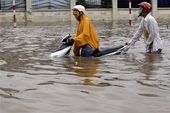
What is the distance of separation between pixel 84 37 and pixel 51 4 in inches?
852

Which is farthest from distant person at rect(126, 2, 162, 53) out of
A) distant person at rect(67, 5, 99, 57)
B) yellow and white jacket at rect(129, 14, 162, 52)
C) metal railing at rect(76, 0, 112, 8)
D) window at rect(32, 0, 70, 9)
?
metal railing at rect(76, 0, 112, 8)

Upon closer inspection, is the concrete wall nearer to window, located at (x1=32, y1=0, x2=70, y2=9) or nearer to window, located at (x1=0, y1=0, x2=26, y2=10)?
window, located at (x1=0, y1=0, x2=26, y2=10)

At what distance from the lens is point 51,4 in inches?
1254

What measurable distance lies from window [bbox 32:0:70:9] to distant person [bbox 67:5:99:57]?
2122 centimetres

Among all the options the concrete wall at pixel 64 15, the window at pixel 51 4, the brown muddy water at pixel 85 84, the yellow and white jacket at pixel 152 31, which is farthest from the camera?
the window at pixel 51 4

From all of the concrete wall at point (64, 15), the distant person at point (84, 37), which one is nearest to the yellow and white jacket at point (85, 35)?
the distant person at point (84, 37)

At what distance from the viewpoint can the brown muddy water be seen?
561 centimetres

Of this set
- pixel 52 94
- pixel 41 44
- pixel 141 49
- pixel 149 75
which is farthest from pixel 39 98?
pixel 41 44

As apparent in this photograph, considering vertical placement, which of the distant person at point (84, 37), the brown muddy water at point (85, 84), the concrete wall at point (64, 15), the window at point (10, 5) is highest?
the window at point (10, 5)

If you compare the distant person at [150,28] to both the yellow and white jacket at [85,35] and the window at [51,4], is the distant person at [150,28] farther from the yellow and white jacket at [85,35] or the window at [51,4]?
the window at [51,4]

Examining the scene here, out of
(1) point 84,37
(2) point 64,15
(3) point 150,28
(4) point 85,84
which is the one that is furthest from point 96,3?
(4) point 85,84

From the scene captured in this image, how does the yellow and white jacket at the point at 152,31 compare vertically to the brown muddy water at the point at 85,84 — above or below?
above

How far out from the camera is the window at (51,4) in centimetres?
3168

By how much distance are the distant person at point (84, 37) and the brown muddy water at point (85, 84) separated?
31 centimetres
